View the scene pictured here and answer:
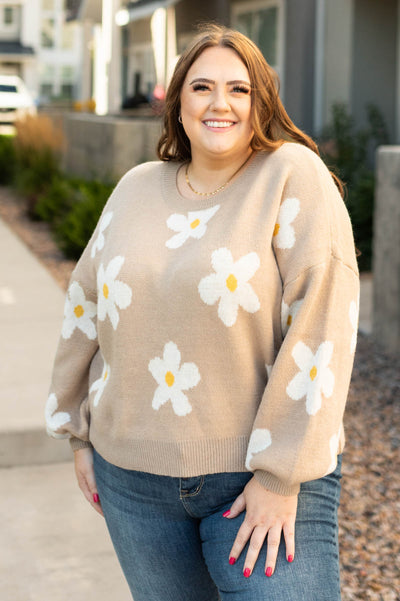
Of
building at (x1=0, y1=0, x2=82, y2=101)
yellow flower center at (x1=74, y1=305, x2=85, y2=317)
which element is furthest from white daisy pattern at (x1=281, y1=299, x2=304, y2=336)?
building at (x1=0, y1=0, x2=82, y2=101)

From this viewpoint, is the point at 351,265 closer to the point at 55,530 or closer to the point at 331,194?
the point at 331,194

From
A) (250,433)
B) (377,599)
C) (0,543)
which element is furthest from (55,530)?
(250,433)

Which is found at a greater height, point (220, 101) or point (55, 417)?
point (220, 101)

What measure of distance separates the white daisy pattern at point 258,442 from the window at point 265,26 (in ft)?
35.7

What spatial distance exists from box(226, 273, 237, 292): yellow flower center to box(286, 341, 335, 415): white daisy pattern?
6.4 inches

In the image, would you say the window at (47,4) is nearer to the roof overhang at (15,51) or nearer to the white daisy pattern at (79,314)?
the roof overhang at (15,51)

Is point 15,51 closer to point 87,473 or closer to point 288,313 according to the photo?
point 87,473

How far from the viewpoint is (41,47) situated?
46844 millimetres

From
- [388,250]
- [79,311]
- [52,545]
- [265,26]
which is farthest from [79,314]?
[265,26]

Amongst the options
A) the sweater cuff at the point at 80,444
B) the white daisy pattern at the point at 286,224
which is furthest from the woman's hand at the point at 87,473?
the white daisy pattern at the point at 286,224

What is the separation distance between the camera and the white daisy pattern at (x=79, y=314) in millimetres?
2010

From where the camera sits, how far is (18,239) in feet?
31.9

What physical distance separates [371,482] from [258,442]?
7.60 ft

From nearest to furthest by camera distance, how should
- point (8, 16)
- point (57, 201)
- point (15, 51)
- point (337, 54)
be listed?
point (57, 201) → point (337, 54) → point (15, 51) → point (8, 16)
